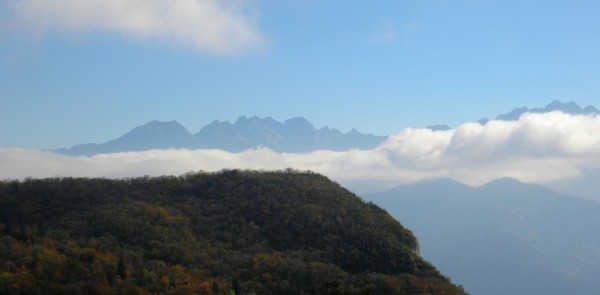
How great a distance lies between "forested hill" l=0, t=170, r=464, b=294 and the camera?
134 metres

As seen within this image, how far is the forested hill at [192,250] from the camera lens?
13375 centimetres

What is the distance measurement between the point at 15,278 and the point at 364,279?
262 feet

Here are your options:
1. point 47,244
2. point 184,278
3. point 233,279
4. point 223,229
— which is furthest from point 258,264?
point 47,244

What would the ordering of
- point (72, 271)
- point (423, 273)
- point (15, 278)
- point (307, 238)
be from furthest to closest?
point (307, 238) → point (423, 273) → point (72, 271) → point (15, 278)

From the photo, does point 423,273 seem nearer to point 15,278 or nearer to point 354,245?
point 354,245

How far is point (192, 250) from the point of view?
16875cm

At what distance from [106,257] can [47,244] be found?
1952 centimetres

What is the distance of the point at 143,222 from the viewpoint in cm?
17712

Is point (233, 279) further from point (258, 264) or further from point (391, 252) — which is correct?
point (391, 252)

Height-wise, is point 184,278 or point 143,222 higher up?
point 143,222

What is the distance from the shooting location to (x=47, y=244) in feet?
501

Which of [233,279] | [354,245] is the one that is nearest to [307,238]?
[354,245]

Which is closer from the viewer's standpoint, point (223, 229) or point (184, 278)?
point (184, 278)

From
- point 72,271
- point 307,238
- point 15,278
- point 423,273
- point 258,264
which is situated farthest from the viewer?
point 307,238
